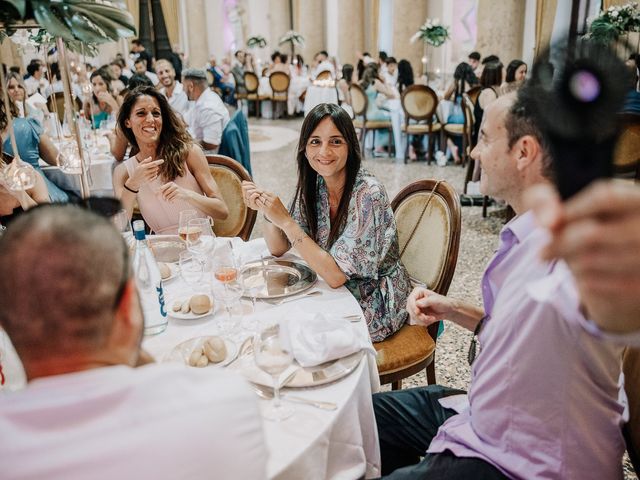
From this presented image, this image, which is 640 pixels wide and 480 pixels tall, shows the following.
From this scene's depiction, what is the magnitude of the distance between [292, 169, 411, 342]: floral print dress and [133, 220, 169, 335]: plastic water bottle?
2.07 feet

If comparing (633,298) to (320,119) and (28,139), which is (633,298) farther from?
(28,139)

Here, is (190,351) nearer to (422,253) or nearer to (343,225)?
(343,225)

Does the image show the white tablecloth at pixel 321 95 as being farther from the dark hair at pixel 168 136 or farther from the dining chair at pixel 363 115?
the dark hair at pixel 168 136

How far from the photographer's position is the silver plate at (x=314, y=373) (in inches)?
48.7

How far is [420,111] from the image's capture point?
7.04 m

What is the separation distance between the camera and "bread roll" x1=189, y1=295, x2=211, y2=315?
1578 mm

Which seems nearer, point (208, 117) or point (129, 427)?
point (129, 427)

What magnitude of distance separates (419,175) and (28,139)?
438 cm

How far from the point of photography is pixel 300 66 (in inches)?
501

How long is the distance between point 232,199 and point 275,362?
1.97m

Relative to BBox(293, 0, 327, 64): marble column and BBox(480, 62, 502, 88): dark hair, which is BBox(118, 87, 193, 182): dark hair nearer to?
BBox(480, 62, 502, 88): dark hair

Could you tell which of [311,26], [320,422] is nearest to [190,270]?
[320,422]

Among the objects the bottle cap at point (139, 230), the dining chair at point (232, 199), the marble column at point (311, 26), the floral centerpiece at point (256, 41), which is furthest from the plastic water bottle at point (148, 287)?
the floral centerpiece at point (256, 41)

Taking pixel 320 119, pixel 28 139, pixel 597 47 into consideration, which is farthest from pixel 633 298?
pixel 28 139
